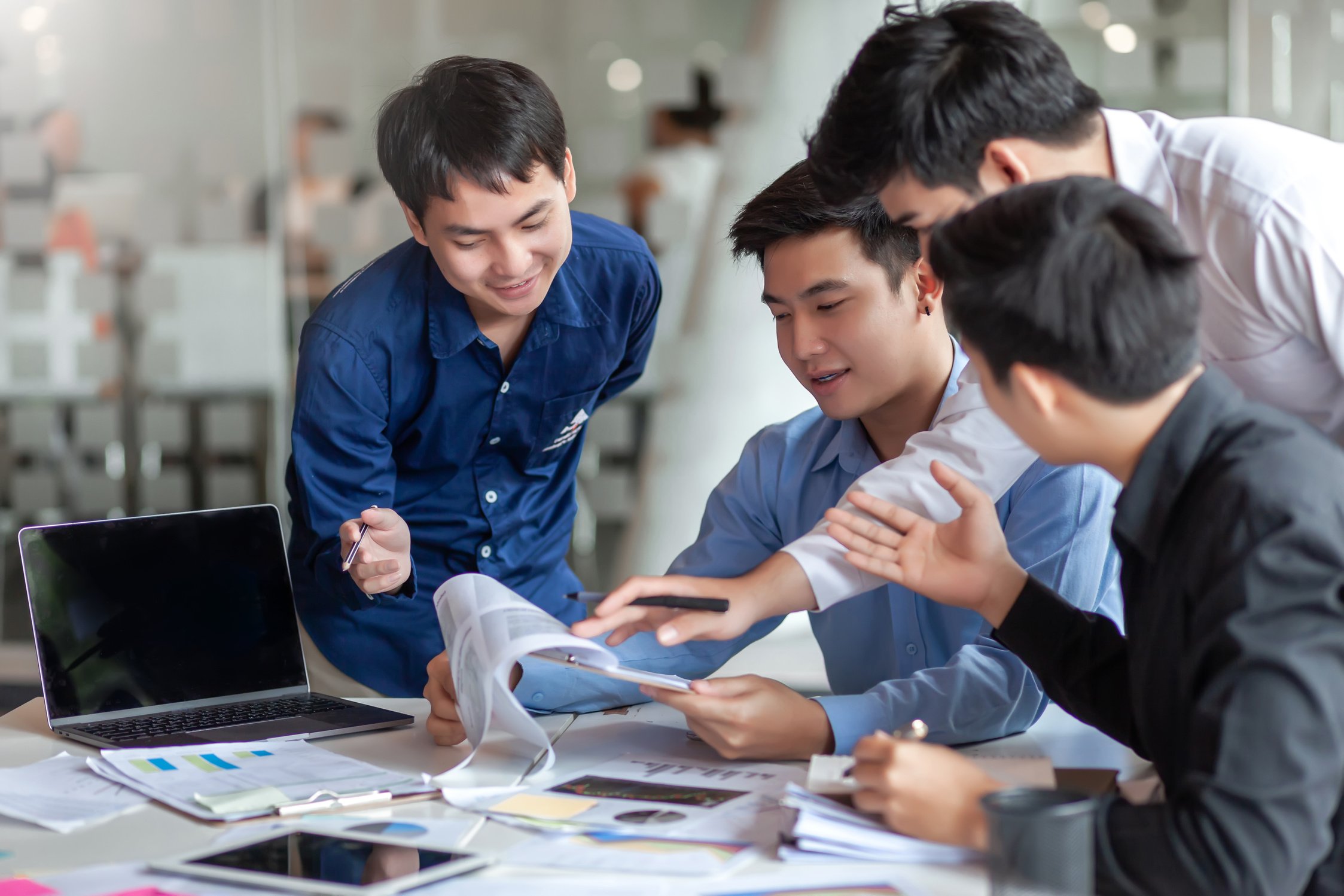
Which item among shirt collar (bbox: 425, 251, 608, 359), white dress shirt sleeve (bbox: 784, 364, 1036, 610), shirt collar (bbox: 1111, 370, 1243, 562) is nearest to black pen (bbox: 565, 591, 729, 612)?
white dress shirt sleeve (bbox: 784, 364, 1036, 610)

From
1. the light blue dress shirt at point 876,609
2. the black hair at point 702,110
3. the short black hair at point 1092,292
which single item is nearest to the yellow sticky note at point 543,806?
the light blue dress shirt at point 876,609

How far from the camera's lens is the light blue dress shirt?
1433 mm

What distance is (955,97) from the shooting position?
48.4 inches

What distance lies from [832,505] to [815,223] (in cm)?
40

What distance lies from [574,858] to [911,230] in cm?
95

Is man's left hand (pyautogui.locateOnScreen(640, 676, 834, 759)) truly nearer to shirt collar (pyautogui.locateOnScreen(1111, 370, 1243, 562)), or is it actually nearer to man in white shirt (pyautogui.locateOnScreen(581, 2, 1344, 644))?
man in white shirt (pyautogui.locateOnScreen(581, 2, 1344, 644))

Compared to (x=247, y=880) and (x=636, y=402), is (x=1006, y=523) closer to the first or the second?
(x=247, y=880)

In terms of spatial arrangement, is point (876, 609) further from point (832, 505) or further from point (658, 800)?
point (658, 800)

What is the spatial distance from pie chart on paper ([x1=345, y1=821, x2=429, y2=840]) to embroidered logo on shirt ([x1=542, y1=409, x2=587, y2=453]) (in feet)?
3.36

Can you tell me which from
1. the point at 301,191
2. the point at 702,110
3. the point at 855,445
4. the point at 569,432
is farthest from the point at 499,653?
the point at 301,191

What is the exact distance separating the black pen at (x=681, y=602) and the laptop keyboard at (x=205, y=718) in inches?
18.0

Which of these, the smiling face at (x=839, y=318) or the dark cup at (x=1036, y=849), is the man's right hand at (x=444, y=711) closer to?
the smiling face at (x=839, y=318)

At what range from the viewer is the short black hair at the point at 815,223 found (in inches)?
64.4

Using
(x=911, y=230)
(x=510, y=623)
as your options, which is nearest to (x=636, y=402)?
(x=911, y=230)
